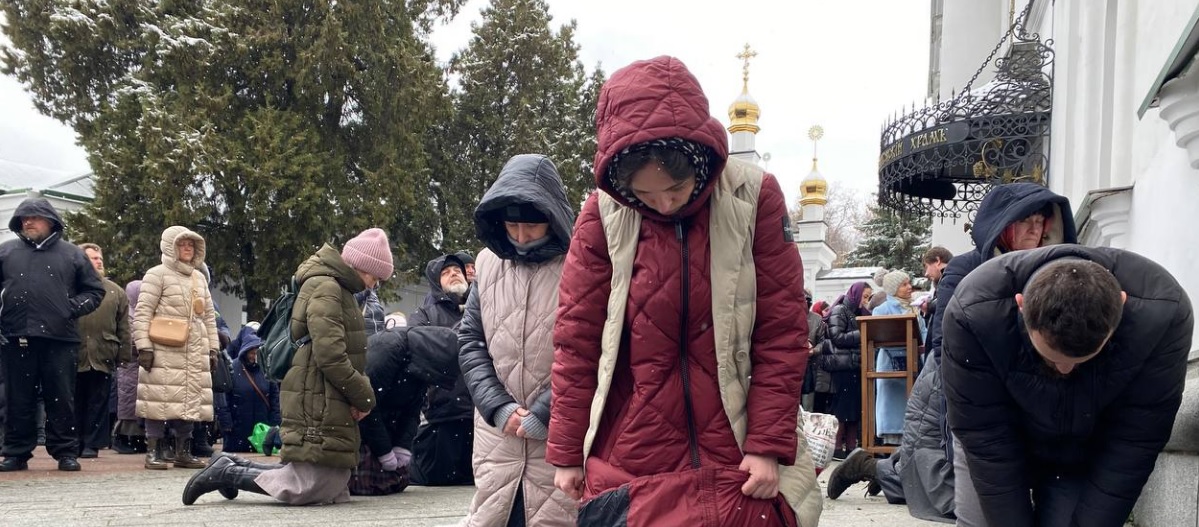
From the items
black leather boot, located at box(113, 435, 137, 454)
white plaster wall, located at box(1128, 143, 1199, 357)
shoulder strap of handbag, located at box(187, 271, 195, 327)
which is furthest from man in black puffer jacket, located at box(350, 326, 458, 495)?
black leather boot, located at box(113, 435, 137, 454)

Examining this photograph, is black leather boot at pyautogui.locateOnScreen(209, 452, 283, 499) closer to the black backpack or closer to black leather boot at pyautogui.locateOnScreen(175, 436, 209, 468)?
the black backpack

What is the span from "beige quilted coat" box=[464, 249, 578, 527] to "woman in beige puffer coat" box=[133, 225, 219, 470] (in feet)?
19.3

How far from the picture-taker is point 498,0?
3575 cm

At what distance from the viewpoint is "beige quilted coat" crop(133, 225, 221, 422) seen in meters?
9.27

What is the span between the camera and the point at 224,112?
26469 mm

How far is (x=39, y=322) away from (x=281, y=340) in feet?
9.49

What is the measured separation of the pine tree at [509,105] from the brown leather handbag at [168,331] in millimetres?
24683

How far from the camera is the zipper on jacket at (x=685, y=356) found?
2.93m

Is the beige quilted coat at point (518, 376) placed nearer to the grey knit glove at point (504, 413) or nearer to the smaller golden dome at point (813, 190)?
the grey knit glove at point (504, 413)

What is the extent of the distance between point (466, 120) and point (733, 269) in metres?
32.7

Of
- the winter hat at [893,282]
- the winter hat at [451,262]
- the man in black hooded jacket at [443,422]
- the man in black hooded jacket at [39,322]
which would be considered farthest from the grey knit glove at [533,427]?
the winter hat at [893,282]

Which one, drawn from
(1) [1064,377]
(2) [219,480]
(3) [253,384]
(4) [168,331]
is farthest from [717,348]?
(3) [253,384]

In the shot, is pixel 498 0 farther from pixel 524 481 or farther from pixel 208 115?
pixel 524 481

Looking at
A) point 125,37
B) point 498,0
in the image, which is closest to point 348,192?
point 125,37
